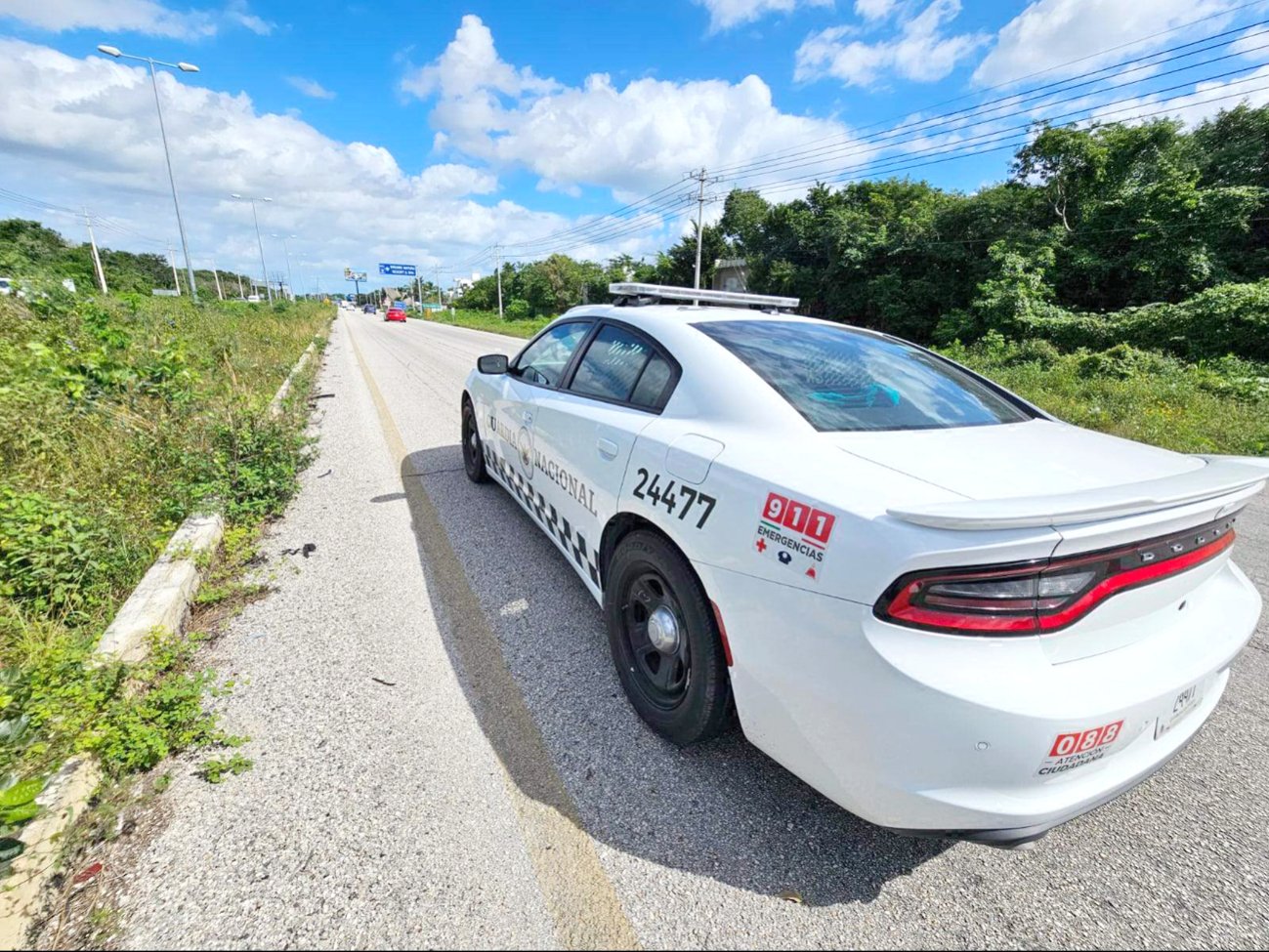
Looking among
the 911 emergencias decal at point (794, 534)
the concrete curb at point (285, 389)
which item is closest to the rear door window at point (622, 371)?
the 911 emergencias decal at point (794, 534)

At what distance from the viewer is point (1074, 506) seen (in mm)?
1208

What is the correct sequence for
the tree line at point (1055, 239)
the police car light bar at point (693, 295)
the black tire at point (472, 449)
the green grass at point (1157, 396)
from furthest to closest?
the tree line at point (1055, 239) → the green grass at point (1157, 396) → the black tire at point (472, 449) → the police car light bar at point (693, 295)

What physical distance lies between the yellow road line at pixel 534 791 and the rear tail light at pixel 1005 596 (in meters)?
1.13

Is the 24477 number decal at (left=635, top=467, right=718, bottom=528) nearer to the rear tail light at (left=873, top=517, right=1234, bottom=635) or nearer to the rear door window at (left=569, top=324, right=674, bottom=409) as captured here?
the rear door window at (left=569, top=324, right=674, bottom=409)

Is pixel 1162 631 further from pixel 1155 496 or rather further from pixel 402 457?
pixel 402 457

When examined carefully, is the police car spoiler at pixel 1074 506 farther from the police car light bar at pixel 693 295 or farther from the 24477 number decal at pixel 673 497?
the police car light bar at pixel 693 295

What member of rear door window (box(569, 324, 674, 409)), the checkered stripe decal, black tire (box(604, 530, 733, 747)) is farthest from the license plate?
the checkered stripe decal

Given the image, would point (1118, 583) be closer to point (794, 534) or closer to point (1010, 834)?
point (1010, 834)

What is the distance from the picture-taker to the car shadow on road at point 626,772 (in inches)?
65.4

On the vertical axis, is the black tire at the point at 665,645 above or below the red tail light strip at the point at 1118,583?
below

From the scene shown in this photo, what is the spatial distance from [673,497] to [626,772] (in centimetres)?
101

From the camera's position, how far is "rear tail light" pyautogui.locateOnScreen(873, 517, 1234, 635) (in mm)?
1234

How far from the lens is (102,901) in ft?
4.88

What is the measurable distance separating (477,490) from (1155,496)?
4.40 metres
